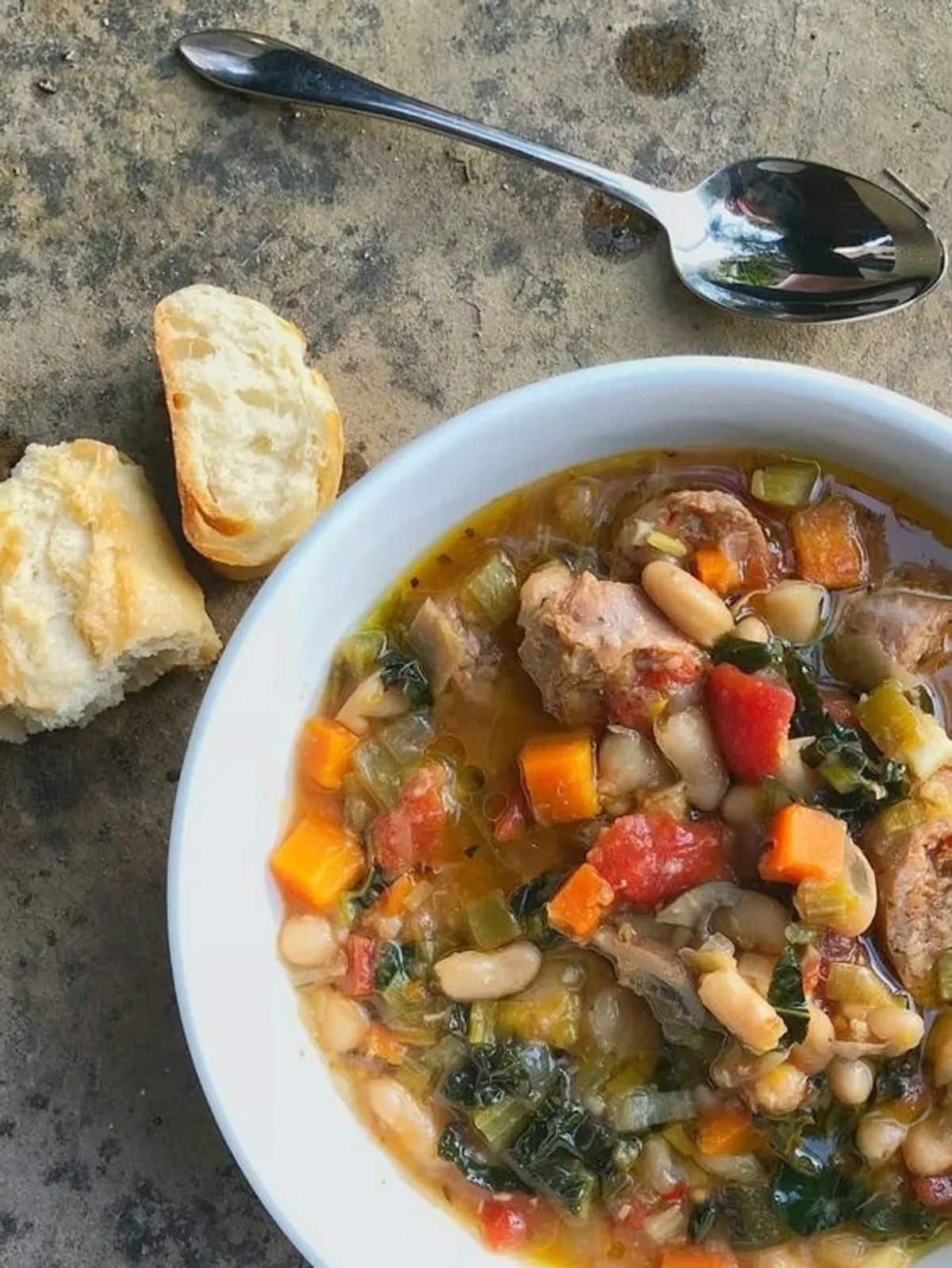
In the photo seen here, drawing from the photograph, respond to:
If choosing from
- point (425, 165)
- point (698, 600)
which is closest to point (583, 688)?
point (698, 600)

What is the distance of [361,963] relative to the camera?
8.93ft

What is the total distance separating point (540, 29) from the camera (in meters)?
3.06

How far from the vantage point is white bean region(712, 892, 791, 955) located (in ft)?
8.29

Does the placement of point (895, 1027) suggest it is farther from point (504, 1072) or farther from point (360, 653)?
point (360, 653)

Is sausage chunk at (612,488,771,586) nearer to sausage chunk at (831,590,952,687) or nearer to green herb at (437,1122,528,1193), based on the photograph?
sausage chunk at (831,590,952,687)

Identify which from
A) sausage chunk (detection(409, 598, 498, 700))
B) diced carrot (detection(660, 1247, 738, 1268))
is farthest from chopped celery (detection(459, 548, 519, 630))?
diced carrot (detection(660, 1247, 738, 1268))

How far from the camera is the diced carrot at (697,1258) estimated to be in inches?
107

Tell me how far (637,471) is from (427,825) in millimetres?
718

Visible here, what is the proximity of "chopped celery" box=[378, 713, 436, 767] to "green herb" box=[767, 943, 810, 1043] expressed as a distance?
714mm

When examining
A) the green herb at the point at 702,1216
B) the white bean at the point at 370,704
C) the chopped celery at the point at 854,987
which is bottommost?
the green herb at the point at 702,1216

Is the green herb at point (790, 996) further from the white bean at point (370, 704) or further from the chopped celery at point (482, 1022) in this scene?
the white bean at point (370, 704)

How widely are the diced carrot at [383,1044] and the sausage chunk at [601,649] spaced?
662 mm

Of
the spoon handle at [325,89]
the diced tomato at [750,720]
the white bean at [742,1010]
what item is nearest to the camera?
the white bean at [742,1010]

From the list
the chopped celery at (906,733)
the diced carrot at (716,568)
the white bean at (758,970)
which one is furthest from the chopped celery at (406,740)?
the chopped celery at (906,733)
